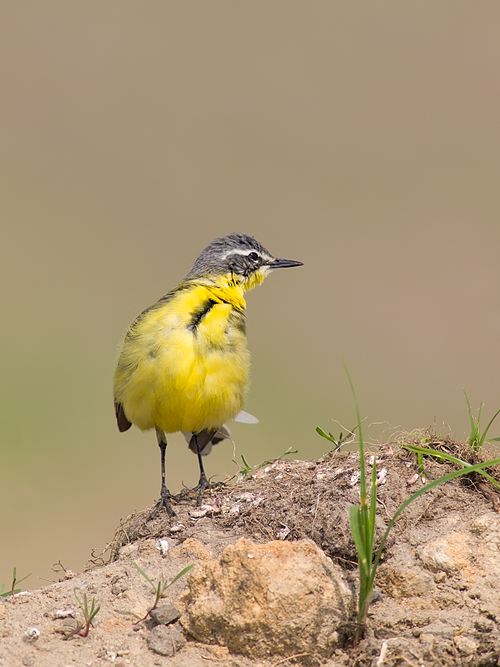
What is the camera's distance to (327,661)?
3.66 meters

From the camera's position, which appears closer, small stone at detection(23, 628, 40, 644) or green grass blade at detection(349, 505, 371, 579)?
green grass blade at detection(349, 505, 371, 579)

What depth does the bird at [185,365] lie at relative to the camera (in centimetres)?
617

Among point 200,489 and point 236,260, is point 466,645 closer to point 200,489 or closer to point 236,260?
point 200,489

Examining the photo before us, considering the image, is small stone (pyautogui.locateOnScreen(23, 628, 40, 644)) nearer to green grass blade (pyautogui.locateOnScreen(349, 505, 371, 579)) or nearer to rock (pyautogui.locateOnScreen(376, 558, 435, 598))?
green grass blade (pyautogui.locateOnScreen(349, 505, 371, 579))

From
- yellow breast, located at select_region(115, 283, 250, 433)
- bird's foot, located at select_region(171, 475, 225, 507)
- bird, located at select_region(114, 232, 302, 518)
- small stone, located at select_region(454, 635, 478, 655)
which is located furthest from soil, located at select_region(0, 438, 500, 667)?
yellow breast, located at select_region(115, 283, 250, 433)

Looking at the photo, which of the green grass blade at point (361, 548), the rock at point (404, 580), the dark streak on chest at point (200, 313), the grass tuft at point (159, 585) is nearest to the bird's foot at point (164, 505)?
the grass tuft at point (159, 585)

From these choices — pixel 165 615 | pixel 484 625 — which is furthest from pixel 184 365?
pixel 484 625

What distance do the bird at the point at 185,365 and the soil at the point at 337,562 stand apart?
2.60 ft

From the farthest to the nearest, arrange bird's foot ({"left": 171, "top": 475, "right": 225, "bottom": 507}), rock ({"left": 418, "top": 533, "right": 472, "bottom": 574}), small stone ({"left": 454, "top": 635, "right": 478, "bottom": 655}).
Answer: bird's foot ({"left": 171, "top": 475, "right": 225, "bottom": 507}) → rock ({"left": 418, "top": 533, "right": 472, "bottom": 574}) → small stone ({"left": 454, "top": 635, "right": 478, "bottom": 655})

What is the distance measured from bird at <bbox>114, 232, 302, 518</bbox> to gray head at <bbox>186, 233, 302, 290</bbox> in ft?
1.53

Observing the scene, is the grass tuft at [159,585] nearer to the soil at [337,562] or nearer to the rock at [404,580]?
the soil at [337,562]

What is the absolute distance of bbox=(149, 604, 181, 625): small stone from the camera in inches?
155

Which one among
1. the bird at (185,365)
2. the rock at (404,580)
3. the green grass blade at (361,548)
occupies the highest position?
the bird at (185,365)

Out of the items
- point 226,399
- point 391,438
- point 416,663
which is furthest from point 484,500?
point 226,399
